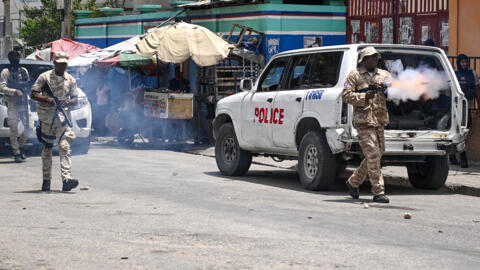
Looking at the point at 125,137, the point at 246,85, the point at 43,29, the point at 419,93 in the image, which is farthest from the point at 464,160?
the point at 43,29

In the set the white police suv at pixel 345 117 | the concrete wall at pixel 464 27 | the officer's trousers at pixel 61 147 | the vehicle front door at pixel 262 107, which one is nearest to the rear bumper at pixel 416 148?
the white police suv at pixel 345 117

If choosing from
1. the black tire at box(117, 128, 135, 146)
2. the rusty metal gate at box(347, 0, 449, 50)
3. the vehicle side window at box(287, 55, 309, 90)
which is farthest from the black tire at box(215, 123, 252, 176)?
the black tire at box(117, 128, 135, 146)

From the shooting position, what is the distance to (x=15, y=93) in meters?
18.1

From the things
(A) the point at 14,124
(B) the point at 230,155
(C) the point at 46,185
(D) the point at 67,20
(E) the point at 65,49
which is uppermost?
(D) the point at 67,20

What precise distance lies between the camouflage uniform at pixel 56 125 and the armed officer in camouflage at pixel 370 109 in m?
3.63

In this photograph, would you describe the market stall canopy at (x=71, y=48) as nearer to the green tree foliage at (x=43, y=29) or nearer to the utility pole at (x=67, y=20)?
the utility pole at (x=67, y=20)

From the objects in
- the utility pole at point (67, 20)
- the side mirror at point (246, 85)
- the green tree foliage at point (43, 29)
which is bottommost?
the side mirror at point (246, 85)

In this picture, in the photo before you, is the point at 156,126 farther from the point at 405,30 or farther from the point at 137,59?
the point at 405,30

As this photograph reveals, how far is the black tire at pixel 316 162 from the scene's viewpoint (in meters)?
12.9

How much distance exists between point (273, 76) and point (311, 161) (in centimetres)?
222

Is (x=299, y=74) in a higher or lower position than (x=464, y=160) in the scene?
higher

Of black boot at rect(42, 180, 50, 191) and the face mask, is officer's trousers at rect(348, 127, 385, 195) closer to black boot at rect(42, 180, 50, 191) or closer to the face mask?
black boot at rect(42, 180, 50, 191)

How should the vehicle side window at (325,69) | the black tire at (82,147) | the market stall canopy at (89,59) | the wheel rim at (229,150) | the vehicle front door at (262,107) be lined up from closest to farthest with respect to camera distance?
the vehicle side window at (325,69) → the vehicle front door at (262,107) → the wheel rim at (229,150) → the black tire at (82,147) → the market stall canopy at (89,59)

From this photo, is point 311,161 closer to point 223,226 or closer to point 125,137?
point 223,226
